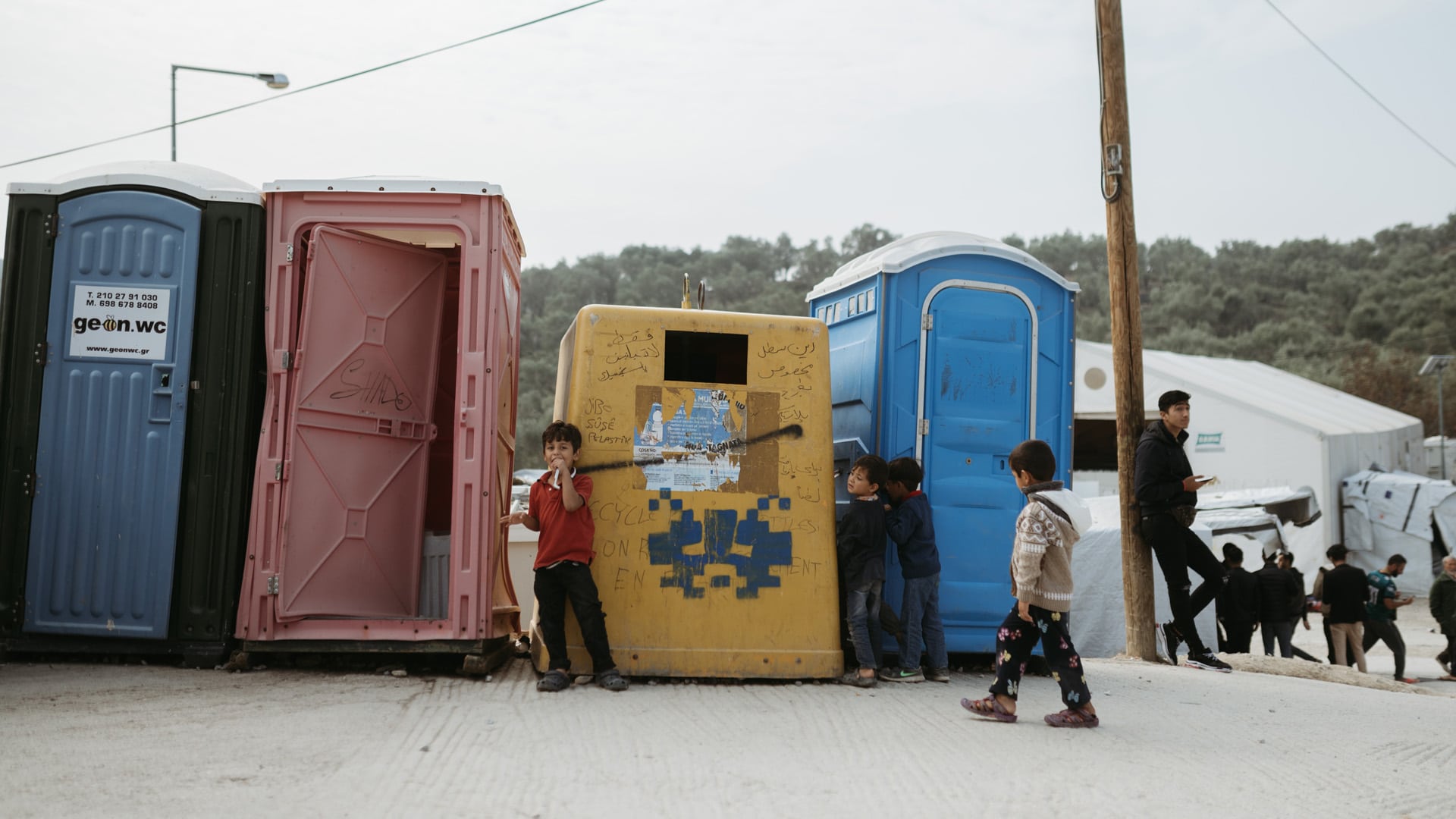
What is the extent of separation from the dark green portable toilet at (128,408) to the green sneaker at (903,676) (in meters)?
3.68

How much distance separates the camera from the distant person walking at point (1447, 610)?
13.2 m

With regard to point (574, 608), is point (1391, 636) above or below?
below

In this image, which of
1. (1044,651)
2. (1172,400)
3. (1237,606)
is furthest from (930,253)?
(1237,606)

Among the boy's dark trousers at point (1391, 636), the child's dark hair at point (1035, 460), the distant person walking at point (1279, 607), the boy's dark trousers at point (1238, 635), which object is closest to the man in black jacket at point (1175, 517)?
the child's dark hair at point (1035, 460)

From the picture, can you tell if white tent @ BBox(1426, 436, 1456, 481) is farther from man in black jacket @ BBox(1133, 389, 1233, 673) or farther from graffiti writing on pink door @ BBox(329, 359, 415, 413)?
graffiti writing on pink door @ BBox(329, 359, 415, 413)

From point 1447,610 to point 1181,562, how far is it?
7873mm

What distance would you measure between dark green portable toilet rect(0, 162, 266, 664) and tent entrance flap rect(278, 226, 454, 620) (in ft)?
0.99

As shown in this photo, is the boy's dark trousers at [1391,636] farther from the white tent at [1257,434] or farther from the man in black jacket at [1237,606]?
the white tent at [1257,434]

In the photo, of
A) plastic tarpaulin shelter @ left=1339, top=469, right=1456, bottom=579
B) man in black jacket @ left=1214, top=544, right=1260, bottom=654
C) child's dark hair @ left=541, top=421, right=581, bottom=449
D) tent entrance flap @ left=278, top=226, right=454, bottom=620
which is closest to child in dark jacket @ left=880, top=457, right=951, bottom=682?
child's dark hair @ left=541, top=421, right=581, bottom=449

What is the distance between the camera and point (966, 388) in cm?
706

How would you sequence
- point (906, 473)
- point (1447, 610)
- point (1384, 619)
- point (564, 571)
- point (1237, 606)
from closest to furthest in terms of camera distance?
point (564, 571) < point (906, 473) < point (1237, 606) < point (1384, 619) < point (1447, 610)

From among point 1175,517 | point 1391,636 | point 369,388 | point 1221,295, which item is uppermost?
point 1221,295

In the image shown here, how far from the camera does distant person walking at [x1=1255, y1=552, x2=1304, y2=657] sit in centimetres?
1231

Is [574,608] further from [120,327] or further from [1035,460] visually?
[120,327]
